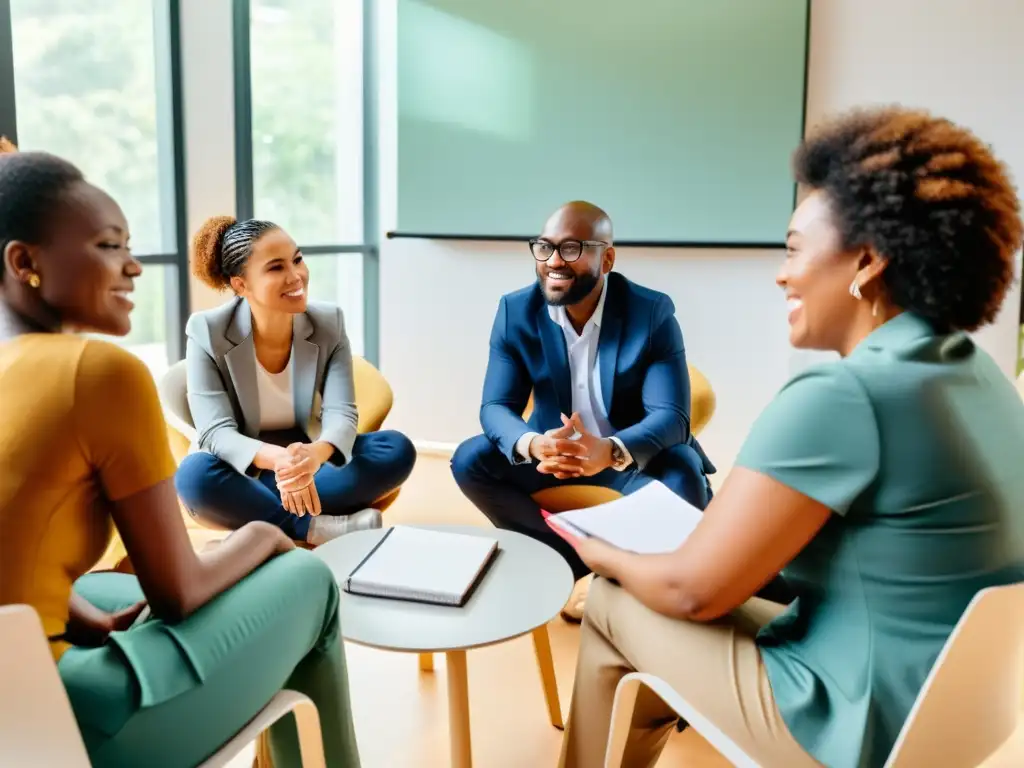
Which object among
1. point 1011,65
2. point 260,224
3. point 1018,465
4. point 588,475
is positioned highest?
point 1011,65

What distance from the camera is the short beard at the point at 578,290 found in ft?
8.87

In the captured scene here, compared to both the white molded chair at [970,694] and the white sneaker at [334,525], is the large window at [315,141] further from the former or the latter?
the white molded chair at [970,694]

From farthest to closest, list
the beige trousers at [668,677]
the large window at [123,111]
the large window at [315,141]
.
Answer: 1. the large window at [315,141]
2. the large window at [123,111]
3. the beige trousers at [668,677]

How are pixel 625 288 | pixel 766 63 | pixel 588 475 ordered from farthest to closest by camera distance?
pixel 766 63
pixel 625 288
pixel 588 475

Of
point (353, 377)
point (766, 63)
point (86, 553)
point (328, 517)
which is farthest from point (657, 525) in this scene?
point (766, 63)

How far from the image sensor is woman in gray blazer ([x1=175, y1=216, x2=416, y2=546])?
2582 millimetres

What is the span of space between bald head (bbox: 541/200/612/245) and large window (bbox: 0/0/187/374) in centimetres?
151

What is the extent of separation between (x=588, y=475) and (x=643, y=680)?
1239mm

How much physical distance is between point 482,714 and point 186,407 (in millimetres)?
1393

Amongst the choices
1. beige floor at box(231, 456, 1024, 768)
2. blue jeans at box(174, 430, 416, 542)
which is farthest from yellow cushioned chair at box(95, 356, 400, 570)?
beige floor at box(231, 456, 1024, 768)

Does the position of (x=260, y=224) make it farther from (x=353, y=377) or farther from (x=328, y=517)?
(x=328, y=517)

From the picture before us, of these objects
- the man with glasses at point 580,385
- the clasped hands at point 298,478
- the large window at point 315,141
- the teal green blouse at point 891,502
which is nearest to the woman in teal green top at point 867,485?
the teal green blouse at point 891,502

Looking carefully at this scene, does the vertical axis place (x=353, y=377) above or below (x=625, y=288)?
below

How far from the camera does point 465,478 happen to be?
8.87ft
